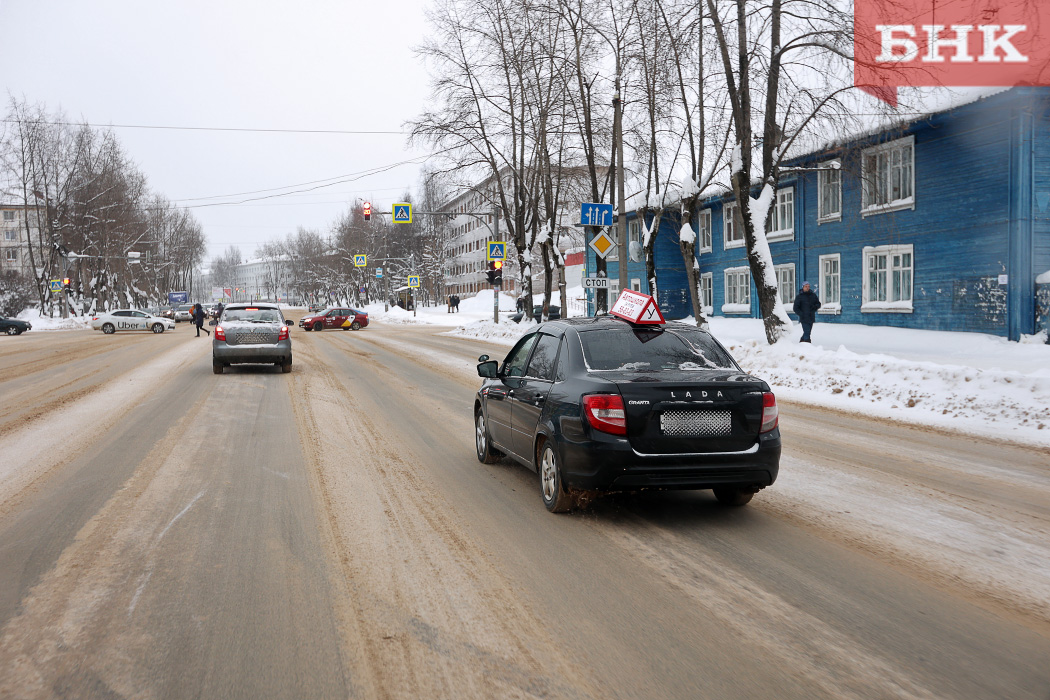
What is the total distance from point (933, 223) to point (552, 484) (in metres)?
22.3

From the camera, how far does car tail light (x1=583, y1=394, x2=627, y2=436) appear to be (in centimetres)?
564

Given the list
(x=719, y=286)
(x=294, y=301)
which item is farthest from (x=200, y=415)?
(x=294, y=301)

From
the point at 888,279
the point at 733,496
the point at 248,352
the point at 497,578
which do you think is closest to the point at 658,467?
the point at 733,496

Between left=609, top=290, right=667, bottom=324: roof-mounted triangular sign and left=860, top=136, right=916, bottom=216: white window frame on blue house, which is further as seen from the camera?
left=860, top=136, right=916, bottom=216: white window frame on blue house

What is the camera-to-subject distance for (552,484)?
6223 mm

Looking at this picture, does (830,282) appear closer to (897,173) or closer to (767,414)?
(897,173)

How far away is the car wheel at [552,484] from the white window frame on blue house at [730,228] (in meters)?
32.3

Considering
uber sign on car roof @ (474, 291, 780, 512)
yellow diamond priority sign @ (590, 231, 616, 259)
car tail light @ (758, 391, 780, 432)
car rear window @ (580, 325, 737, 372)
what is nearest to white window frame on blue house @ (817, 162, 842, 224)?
yellow diamond priority sign @ (590, 231, 616, 259)

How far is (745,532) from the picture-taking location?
5.62 metres

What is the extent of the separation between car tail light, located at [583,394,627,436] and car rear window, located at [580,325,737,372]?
0.51m

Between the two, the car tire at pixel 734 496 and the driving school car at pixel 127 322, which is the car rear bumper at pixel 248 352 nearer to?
the car tire at pixel 734 496

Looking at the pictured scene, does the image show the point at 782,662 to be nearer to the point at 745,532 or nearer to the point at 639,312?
the point at 745,532

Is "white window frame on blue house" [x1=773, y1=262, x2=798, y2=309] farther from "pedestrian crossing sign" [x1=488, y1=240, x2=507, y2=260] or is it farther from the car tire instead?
the car tire

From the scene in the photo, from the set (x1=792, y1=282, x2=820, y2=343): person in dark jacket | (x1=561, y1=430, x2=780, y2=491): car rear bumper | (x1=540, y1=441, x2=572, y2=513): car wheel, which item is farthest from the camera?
(x1=792, y1=282, x2=820, y2=343): person in dark jacket
